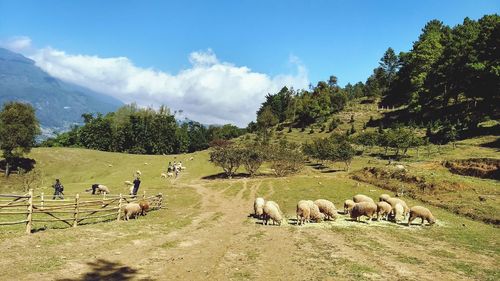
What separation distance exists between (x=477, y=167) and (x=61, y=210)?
167 ft

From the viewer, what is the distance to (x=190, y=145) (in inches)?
5679

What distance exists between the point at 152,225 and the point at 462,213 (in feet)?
88.2

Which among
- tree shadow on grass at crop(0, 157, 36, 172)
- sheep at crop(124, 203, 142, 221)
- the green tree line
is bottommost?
sheep at crop(124, 203, 142, 221)

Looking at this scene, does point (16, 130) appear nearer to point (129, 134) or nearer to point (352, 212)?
point (129, 134)

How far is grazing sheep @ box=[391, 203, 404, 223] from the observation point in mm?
30531

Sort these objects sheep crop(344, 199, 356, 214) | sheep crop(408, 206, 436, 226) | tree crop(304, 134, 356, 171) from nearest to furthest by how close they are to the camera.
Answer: sheep crop(408, 206, 436, 226) < sheep crop(344, 199, 356, 214) < tree crop(304, 134, 356, 171)

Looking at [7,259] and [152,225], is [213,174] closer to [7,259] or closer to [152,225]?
[152,225]

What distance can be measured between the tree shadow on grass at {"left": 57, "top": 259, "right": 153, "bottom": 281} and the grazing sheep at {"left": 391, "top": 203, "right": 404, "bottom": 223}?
22.6 metres

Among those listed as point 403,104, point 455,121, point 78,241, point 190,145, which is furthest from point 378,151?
point 190,145

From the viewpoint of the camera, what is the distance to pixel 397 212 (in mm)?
30688

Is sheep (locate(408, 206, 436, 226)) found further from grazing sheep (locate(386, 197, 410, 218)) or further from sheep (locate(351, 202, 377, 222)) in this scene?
grazing sheep (locate(386, 197, 410, 218))

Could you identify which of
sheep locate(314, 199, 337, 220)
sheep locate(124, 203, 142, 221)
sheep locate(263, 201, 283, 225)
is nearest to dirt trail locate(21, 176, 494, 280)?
sheep locate(263, 201, 283, 225)

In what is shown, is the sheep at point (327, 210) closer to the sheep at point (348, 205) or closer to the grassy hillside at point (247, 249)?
the grassy hillside at point (247, 249)

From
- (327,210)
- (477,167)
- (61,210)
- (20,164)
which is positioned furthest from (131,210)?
(20,164)
